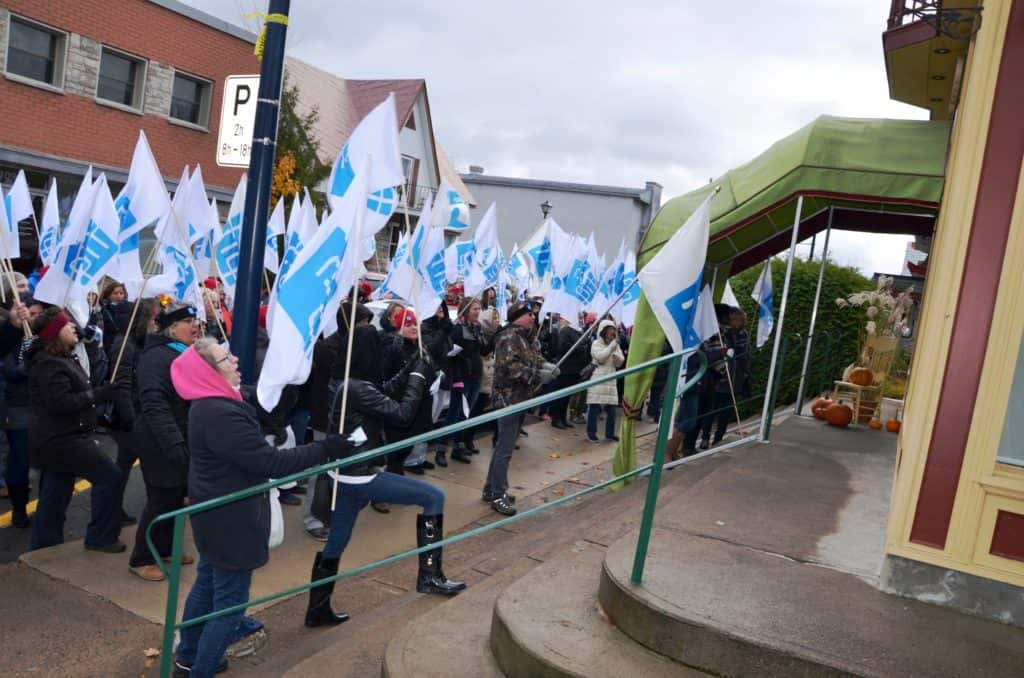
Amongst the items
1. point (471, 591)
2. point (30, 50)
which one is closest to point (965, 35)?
point (471, 591)

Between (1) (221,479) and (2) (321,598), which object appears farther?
(2) (321,598)

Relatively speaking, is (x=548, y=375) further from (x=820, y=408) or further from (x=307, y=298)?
(x=820, y=408)

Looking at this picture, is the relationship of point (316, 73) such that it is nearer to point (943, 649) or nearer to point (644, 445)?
point (644, 445)

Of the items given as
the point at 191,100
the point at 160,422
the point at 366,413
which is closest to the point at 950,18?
the point at 366,413

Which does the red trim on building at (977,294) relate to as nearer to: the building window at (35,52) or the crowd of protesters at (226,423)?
the crowd of protesters at (226,423)

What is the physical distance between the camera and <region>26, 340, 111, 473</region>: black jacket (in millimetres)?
5609

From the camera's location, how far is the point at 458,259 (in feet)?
45.5

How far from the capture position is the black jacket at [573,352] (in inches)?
499

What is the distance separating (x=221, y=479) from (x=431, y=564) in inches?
66.4

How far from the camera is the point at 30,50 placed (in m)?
17.5

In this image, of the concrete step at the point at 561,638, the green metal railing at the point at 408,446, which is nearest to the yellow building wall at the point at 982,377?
the green metal railing at the point at 408,446

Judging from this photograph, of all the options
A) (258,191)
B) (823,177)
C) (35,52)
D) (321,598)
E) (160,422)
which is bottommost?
(321,598)

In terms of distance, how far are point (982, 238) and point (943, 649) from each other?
201cm

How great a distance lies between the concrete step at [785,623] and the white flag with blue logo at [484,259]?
25.7 ft
